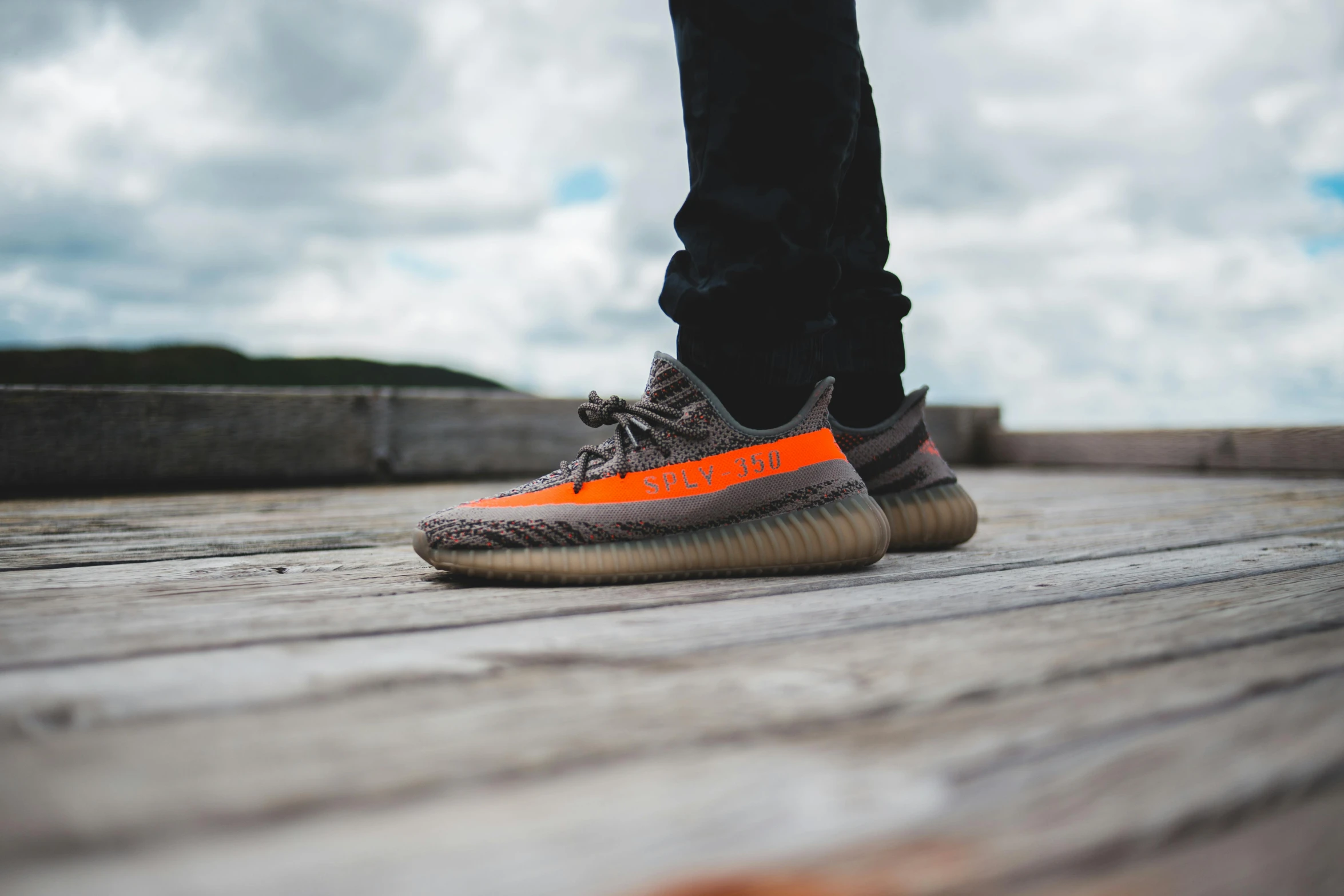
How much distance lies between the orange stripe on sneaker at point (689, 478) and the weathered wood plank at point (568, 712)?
0.35 m

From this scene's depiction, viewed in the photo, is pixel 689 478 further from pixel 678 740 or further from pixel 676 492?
pixel 678 740

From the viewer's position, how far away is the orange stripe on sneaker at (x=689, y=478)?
96 centimetres

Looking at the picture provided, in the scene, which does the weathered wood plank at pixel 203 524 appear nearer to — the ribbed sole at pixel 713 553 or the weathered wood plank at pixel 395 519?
the weathered wood plank at pixel 395 519

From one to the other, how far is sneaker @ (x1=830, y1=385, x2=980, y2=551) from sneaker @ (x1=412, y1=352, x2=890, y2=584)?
17 cm

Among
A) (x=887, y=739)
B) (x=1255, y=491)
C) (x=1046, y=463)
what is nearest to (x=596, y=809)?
(x=887, y=739)

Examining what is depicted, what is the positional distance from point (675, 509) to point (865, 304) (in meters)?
0.47

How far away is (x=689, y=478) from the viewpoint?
0.98 meters

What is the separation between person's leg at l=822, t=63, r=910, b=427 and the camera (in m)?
1.23

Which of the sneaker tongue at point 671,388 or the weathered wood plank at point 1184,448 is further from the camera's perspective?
the weathered wood plank at point 1184,448

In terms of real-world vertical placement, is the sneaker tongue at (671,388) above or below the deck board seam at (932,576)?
above

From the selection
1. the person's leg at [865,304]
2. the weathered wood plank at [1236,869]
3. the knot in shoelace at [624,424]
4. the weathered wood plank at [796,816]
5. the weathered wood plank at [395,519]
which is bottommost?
the weathered wood plank at [1236,869]

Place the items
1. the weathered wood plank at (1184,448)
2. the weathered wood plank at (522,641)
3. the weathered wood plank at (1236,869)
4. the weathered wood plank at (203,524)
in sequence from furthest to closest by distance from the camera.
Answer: the weathered wood plank at (1184,448) → the weathered wood plank at (203,524) → the weathered wood plank at (522,641) → the weathered wood plank at (1236,869)

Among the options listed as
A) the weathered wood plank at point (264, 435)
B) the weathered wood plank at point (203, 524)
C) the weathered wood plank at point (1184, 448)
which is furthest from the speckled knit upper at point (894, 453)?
the weathered wood plank at point (1184, 448)

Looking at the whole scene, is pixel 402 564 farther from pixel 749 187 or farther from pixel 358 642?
pixel 749 187
